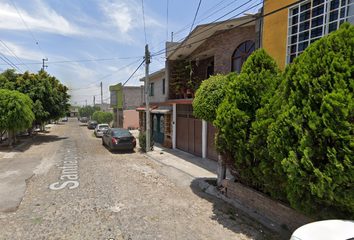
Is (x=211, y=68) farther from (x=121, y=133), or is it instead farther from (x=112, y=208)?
(x=112, y=208)

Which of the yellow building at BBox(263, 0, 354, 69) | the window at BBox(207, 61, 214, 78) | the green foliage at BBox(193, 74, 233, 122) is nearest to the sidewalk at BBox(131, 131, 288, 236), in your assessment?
the green foliage at BBox(193, 74, 233, 122)

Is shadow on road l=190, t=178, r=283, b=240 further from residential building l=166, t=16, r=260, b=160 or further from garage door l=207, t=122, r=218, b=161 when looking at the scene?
garage door l=207, t=122, r=218, b=161

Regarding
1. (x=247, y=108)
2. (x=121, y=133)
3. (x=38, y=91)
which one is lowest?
(x=121, y=133)

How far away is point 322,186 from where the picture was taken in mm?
3051

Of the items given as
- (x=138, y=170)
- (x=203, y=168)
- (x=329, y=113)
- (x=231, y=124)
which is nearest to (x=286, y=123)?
(x=329, y=113)

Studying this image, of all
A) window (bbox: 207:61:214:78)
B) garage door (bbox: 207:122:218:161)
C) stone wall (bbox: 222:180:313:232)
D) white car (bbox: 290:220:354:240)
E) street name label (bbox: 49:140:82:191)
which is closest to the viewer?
white car (bbox: 290:220:354:240)

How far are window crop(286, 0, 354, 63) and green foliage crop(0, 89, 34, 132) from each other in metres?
14.6

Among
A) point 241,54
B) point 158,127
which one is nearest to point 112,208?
point 241,54

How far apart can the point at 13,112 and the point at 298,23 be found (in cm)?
1497

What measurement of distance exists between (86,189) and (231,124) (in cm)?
493

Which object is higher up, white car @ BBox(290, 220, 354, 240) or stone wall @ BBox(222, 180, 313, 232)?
white car @ BBox(290, 220, 354, 240)

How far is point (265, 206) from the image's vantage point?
4648 millimetres

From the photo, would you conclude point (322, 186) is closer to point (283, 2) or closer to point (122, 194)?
point (122, 194)

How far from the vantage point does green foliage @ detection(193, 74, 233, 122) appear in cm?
605
